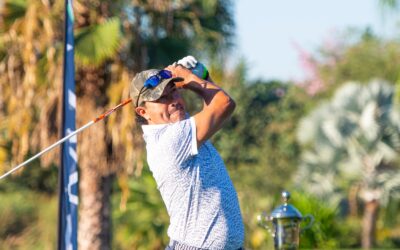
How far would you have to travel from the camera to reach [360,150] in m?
27.2

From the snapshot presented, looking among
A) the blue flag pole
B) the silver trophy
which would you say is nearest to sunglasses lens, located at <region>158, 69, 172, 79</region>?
the blue flag pole

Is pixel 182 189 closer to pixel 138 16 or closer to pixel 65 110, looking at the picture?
pixel 65 110

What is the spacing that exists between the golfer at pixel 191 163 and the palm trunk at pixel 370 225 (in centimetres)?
2178

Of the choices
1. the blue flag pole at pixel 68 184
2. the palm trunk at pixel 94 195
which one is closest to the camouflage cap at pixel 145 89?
the blue flag pole at pixel 68 184

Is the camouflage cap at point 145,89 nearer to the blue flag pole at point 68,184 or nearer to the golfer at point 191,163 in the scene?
the golfer at point 191,163

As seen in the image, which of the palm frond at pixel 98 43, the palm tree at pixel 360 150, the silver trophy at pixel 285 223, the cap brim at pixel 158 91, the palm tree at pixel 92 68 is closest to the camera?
the cap brim at pixel 158 91

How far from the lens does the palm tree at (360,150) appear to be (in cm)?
2684

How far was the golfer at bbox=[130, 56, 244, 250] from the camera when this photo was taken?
180 inches

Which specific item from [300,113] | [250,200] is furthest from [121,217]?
[300,113]

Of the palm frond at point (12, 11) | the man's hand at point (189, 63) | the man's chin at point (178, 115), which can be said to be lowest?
the man's chin at point (178, 115)

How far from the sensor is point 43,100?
14594 mm

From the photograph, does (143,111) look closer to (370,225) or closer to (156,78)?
(156,78)

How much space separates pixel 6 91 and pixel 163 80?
33.5ft

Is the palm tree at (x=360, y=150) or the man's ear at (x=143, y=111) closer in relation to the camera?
the man's ear at (x=143, y=111)
